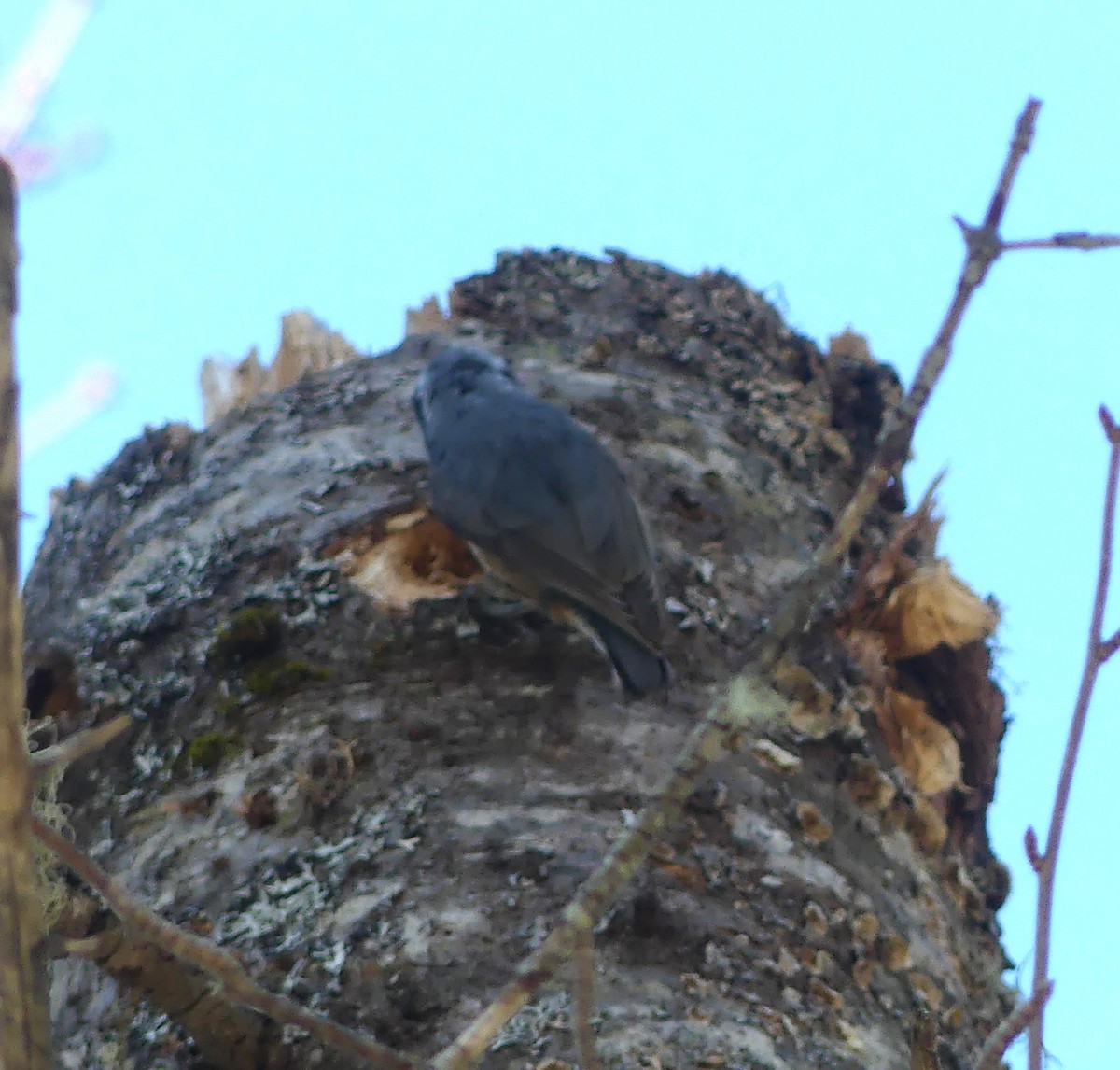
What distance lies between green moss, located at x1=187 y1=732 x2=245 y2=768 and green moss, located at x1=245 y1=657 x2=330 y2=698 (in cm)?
8

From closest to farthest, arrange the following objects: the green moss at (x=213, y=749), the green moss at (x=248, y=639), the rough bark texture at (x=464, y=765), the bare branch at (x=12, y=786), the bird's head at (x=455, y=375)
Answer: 1. the bare branch at (x=12, y=786)
2. the rough bark texture at (x=464, y=765)
3. the green moss at (x=213, y=749)
4. the green moss at (x=248, y=639)
5. the bird's head at (x=455, y=375)

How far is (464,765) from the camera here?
2.14 meters

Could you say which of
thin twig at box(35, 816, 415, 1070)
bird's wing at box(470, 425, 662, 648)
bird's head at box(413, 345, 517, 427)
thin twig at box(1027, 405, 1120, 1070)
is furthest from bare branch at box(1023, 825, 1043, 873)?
bird's head at box(413, 345, 517, 427)

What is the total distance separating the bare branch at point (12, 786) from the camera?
73cm

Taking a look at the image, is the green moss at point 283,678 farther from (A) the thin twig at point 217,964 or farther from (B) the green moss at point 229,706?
(A) the thin twig at point 217,964

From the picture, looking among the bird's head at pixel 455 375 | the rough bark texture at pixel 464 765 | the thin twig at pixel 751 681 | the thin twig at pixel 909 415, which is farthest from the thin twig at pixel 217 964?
the bird's head at pixel 455 375

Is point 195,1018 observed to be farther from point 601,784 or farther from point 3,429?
point 3,429

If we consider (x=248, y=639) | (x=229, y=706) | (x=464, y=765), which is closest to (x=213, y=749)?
(x=229, y=706)

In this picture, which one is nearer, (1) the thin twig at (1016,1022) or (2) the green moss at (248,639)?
(1) the thin twig at (1016,1022)

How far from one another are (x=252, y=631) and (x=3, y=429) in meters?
1.68

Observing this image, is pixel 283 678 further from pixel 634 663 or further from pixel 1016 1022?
pixel 1016 1022

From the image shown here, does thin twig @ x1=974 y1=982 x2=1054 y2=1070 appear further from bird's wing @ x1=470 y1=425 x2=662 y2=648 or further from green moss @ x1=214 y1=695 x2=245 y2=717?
green moss @ x1=214 y1=695 x2=245 y2=717

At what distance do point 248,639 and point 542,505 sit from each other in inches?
25.1

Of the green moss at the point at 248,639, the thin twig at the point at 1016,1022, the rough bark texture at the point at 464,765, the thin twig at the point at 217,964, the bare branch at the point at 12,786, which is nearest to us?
the bare branch at the point at 12,786
